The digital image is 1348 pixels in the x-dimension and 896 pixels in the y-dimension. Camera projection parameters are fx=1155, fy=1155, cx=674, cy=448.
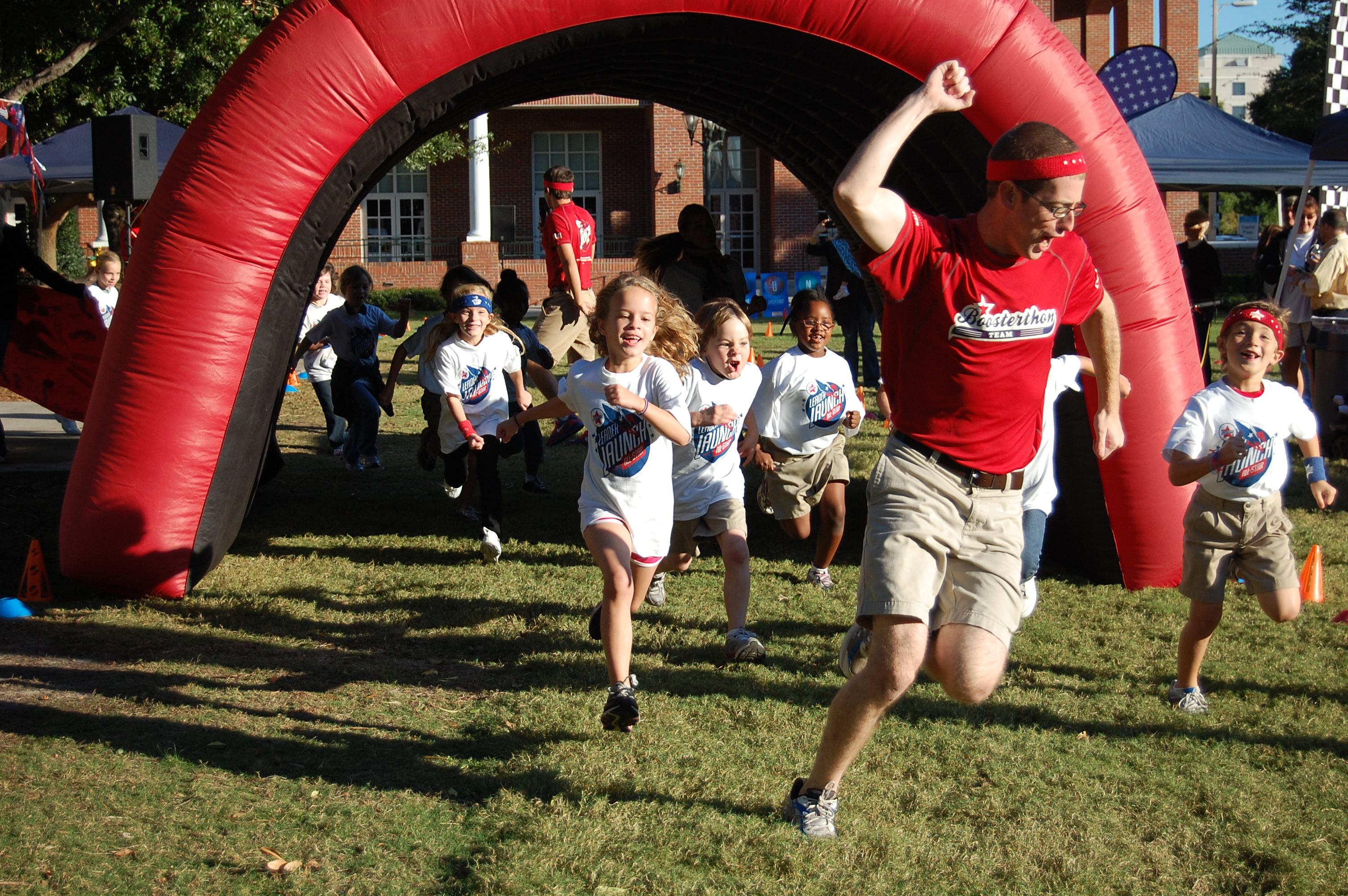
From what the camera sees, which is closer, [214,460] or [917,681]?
A: [917,681]

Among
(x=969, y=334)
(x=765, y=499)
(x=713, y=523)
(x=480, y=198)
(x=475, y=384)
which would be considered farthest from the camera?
(x=480, y=198)

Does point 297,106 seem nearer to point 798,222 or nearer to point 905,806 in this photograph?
point 905,806

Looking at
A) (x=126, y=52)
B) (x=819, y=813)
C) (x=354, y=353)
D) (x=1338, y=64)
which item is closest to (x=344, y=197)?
(x=354, y=353)

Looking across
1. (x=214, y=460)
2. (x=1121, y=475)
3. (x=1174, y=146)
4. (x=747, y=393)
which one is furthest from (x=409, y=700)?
(x=1174, y=146)

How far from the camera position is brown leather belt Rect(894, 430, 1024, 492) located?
11.3ft

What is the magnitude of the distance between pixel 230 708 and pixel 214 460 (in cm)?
164

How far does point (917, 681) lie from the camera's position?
504cm

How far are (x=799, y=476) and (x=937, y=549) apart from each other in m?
2.92

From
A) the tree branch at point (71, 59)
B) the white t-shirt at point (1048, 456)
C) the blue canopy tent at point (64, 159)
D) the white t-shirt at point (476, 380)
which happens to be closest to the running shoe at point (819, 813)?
the white t-shirt at point (1048, 456)

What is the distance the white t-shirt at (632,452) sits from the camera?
4.58 meters

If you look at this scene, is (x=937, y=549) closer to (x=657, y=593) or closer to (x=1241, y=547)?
(x=1241, y=547)

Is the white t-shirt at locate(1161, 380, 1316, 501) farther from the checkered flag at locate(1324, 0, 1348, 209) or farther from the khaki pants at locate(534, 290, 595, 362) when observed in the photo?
the checkered flag at locate(1324, 0, 1348, 209)

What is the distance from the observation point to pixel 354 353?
9.63 m

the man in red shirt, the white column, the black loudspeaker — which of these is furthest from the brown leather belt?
the white column
